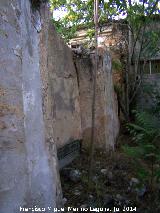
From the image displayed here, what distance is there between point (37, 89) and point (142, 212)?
2098 millimetres

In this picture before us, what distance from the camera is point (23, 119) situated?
255 centimetres

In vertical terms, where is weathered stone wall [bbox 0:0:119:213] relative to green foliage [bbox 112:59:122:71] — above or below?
below

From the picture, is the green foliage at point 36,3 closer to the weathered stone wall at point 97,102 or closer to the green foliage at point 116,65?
the weathered stone wall at point 97,102

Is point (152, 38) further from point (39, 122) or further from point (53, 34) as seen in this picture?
point (39, 122)

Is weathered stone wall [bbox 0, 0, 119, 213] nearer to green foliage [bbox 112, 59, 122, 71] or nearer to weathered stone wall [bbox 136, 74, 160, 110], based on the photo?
green foliage [bbox 112, 59, 122, 71]

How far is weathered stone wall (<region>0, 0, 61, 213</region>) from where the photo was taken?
2336 millimetres

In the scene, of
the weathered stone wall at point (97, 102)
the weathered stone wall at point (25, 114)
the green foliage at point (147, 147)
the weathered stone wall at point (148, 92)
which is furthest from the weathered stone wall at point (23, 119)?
the weathered stone wall at point (148, 92)

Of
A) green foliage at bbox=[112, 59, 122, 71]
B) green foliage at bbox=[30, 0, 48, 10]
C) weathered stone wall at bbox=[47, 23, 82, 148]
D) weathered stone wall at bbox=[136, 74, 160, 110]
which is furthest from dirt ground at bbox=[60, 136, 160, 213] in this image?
weathered stone wall at bbox=[136, 74, 160, 110]

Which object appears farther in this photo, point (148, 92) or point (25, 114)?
point (148, 92)

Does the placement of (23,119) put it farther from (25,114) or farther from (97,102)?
(97,102)

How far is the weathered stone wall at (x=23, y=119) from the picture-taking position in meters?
2.34

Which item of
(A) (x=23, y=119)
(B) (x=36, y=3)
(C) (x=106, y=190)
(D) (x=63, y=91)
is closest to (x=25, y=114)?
→ (A) (x=23, y=119)

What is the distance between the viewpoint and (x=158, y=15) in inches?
319

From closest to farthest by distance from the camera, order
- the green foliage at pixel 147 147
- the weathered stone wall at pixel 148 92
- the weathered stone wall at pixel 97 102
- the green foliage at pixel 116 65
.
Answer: the green foliage at pixel 147 147, the weathered stone wall at pixel 97 102, the green foliage at pixel 116 65, the weathered stone wall at pixel 148 92
